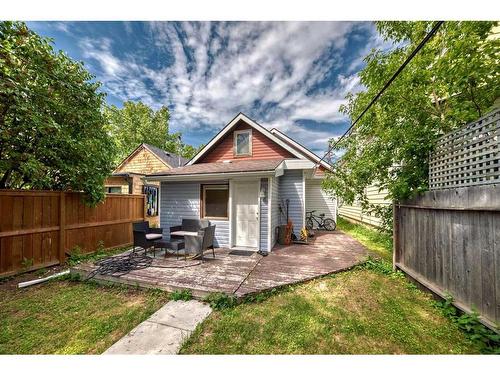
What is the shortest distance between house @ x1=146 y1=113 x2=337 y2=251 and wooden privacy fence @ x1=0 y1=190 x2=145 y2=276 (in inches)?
73.3

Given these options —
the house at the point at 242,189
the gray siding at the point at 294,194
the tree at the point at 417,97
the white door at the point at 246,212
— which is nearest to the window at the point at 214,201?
the house at the point at 242,189

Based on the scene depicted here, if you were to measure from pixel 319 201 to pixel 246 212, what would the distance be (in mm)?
7737

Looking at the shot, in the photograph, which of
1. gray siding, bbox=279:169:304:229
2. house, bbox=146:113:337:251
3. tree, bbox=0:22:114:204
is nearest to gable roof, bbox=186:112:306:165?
house, bbox=146:113:337:251

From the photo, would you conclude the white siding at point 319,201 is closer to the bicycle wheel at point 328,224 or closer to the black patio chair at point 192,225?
the bicycle wheel at point 328,224

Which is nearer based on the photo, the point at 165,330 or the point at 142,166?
the point at 165,330

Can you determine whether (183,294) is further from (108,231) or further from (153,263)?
(108,231)

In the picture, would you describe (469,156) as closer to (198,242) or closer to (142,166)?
(198,242)

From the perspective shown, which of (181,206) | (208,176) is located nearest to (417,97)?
(208,176)

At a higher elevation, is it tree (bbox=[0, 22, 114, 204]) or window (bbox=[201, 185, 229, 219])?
tree (bbox=[0, 22, 114, 204])

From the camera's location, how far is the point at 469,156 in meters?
2.84

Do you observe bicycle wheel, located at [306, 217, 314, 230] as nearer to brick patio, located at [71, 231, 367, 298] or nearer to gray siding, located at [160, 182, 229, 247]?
brick patio, located at [71, 231, 367, 298]

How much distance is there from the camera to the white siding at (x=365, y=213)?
30.0 ft

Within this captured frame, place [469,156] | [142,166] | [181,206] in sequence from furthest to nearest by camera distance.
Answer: [142,166] < [181,206] < [469,156]

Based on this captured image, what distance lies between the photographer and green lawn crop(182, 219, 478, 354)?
2355 mm
